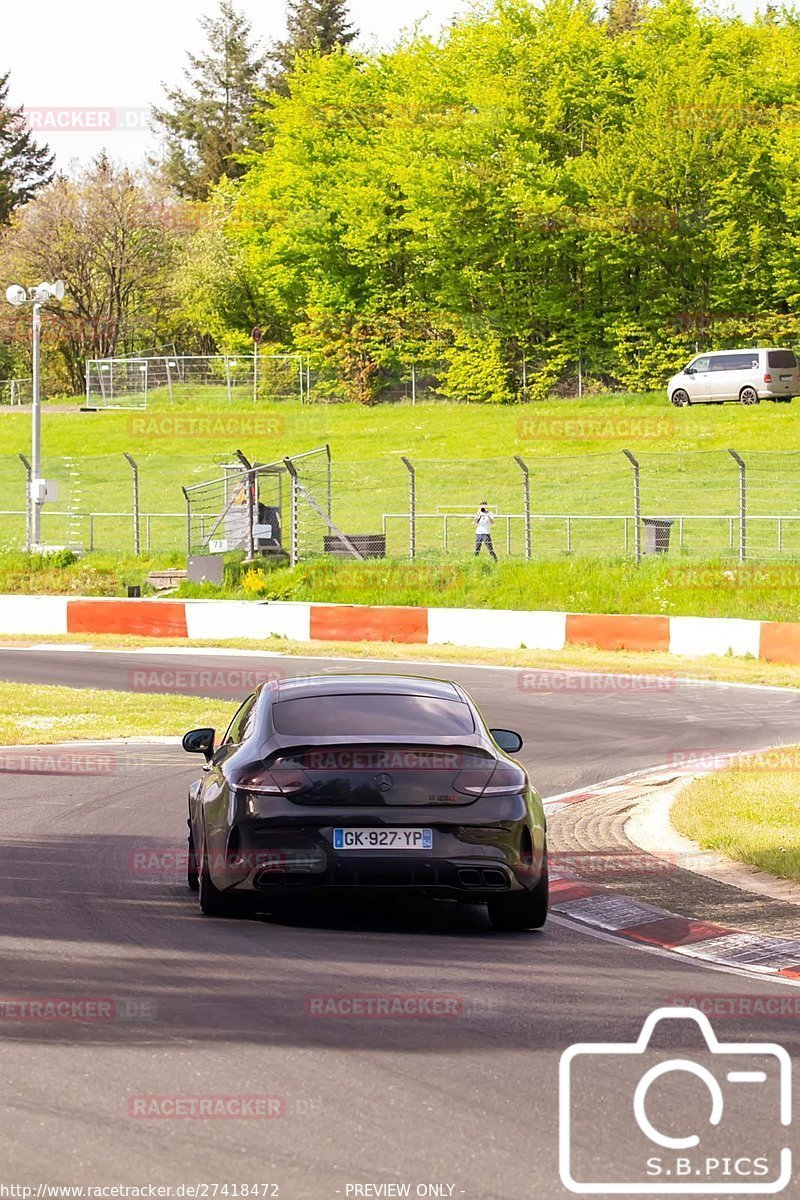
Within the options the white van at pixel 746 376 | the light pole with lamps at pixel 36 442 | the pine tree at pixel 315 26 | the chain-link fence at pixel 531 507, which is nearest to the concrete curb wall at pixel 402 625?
the chain-link fence at pixel 531 507

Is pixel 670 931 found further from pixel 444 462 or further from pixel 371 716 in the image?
pixel 444 462

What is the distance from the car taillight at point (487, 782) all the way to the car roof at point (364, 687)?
87 centimetres

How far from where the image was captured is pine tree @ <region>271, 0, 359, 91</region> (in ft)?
332

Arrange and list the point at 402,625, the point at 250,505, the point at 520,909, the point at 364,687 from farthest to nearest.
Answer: the point at 250,505, the point at 402,625, the point at 364,687, the point at 520,909

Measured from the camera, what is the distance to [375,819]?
8391mm

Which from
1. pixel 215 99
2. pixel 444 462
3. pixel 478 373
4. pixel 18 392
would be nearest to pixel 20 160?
pixel 215 99

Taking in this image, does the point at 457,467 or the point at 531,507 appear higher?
the point at 457,467

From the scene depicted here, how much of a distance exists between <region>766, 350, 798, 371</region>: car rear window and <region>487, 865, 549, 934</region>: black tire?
44076mm

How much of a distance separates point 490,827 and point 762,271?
55.3 metres

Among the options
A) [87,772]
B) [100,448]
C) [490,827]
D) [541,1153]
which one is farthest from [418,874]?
[100,448]

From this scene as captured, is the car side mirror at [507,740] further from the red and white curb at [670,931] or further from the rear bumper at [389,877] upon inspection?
the rear bumper at [389,877]

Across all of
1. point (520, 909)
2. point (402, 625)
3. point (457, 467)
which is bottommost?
point (402, 625)

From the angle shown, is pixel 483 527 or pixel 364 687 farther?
pixel 483 527

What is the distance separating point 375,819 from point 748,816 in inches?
191
